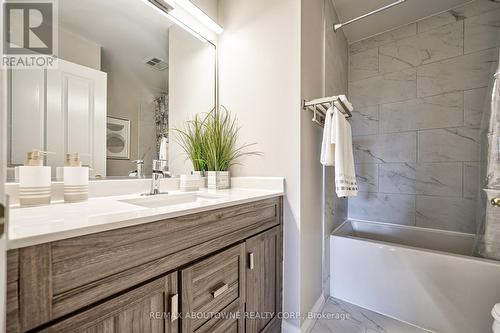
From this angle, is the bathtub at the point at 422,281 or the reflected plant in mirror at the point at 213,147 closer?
the bathtub at the point at 422,281

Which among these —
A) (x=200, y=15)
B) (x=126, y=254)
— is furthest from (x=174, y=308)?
(x=200, y=15)

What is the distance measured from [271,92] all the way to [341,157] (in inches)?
23.3

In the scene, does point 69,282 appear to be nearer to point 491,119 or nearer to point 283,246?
point 283,246

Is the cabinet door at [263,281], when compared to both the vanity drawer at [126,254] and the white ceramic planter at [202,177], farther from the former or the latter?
the white ceramic planter at [202,177]

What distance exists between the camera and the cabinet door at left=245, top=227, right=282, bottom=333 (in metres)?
1.01

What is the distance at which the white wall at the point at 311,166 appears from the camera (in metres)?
1.28

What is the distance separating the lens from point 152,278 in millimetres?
616

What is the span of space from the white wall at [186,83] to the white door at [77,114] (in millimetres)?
412

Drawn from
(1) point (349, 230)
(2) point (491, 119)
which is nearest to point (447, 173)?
(2) point (491, 119)

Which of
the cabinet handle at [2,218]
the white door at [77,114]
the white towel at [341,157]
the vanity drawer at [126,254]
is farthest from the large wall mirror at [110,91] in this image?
the white towel at [341,157]

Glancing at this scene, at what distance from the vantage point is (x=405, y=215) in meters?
2.07

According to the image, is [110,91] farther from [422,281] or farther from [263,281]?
[422,281]

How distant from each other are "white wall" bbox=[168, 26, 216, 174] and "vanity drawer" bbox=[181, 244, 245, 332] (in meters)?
0.76

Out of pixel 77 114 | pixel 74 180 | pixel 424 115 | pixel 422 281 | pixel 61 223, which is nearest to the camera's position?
pixel 61 223
